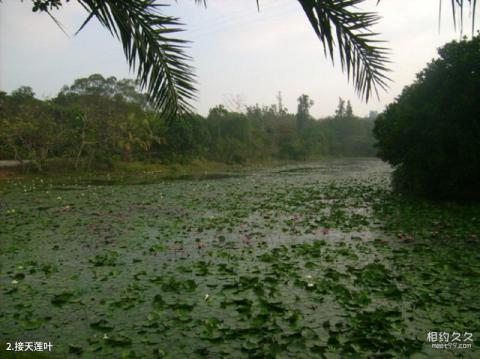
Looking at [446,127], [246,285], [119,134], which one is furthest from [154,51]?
[119,134]

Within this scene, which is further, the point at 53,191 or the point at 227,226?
the point at 53,191

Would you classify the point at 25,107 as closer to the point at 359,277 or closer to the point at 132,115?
the point at 132,115

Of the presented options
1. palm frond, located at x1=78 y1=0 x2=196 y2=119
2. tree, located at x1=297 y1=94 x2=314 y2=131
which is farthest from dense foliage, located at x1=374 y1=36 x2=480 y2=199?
tree, located at x1=297 y1=94 x2=314 y2=131

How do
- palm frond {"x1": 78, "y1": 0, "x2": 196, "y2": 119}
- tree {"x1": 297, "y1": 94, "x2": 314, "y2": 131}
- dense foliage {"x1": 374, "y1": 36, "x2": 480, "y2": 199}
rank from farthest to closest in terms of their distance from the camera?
tree {"x1": 297, "y1": 94, "x2": 314, "y2": 131} → dense foliage {"x1": 374, "y1": 36, "x2": 480, "y2": 199} → palm frond {"x1": 78, "y1": 0, "x2": 196, "y2": 119}

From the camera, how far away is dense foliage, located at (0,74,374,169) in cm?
2320

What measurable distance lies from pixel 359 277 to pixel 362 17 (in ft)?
11.0

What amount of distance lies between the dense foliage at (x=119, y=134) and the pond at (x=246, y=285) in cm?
198

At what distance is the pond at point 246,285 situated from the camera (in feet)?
9.96

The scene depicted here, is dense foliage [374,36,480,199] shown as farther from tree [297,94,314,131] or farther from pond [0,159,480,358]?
tree [297,94,314,131]

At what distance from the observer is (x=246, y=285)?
4.29 m

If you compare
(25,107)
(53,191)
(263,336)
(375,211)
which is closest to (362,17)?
(263,336)

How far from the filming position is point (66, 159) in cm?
2650

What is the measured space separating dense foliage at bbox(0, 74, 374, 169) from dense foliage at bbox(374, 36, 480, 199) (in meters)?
7.25

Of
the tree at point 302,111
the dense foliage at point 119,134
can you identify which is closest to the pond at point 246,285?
the dense foliage at point 119,134
